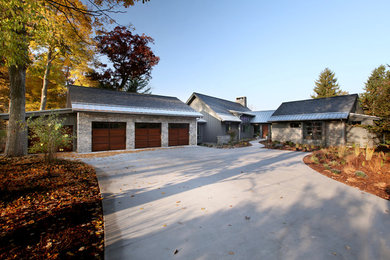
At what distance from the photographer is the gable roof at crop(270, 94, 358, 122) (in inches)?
620

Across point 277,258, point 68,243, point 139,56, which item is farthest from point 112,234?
point 139,56

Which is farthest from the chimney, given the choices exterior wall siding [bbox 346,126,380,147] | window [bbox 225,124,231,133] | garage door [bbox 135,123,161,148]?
garage door [bbox 135,123,161,148]

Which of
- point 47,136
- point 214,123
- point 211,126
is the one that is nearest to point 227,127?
point 214,123

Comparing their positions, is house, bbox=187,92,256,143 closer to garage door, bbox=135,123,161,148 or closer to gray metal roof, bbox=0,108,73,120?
garage door, bbox=135,123,161,148

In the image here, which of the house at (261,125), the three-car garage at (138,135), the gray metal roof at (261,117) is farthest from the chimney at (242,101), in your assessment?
the three-car garage at (138,135)

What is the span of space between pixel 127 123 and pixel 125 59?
1439 centimetres

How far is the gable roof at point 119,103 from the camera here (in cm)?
1237

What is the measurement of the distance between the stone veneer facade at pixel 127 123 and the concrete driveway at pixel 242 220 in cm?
797

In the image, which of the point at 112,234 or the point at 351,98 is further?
the point at 351,98

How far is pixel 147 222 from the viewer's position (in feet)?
10.7

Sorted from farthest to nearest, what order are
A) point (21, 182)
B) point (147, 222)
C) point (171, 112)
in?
point (171, 112)
point (21, 182)
point (147, 222)

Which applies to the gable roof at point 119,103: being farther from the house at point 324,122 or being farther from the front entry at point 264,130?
the front entry at point 264,130

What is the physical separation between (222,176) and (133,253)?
4367 millimetres

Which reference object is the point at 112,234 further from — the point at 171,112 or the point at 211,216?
the point at 171,112
